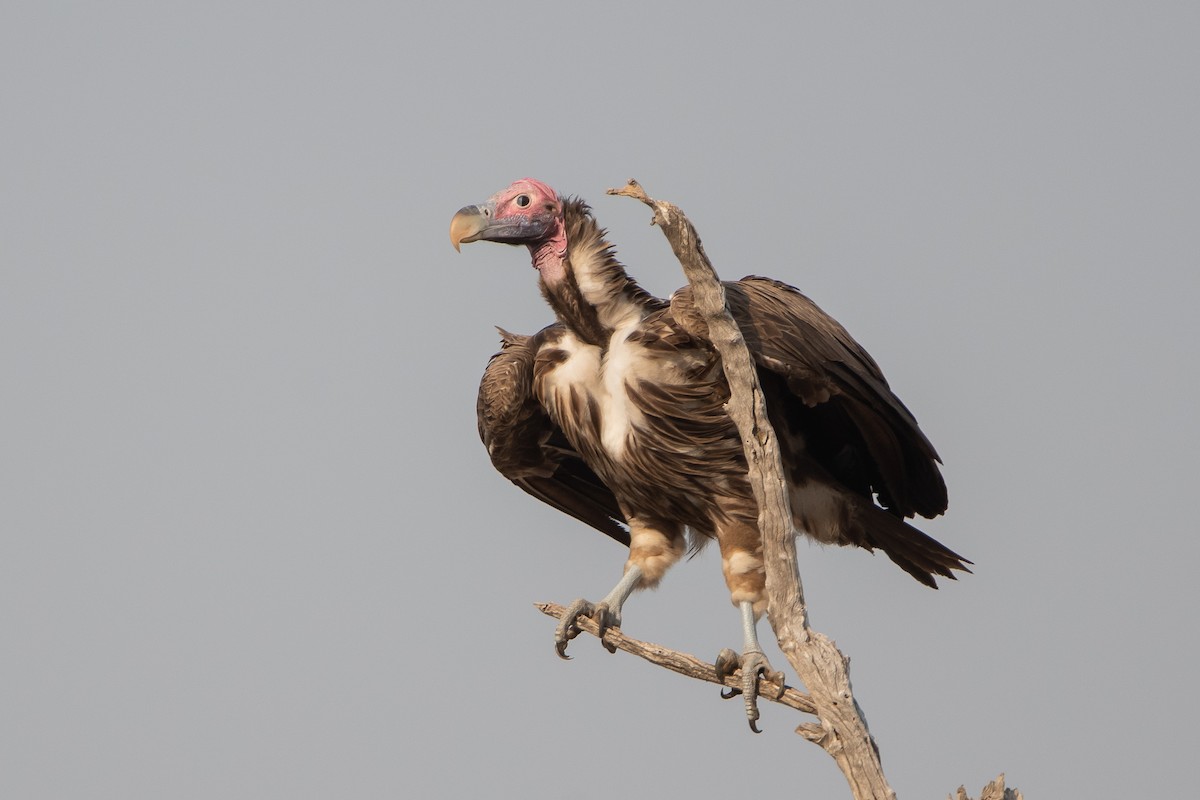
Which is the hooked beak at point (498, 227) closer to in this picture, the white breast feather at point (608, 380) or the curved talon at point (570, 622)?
the white breast feather at point (608, 380)

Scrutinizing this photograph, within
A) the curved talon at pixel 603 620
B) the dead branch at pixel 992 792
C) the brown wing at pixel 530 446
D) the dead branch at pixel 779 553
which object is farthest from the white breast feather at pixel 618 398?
the dead branch at pixel 992 792

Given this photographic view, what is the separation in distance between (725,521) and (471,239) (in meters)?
1.57

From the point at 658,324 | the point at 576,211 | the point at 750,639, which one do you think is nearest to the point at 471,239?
the point at 576,211

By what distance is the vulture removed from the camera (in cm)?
652

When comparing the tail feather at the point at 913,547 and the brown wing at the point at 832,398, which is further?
the tail feather at the point at 913,547

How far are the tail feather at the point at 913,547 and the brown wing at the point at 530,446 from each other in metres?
1.22

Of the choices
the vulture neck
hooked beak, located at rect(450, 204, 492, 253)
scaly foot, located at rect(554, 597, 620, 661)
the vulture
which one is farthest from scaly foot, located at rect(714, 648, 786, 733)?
hooked beak, located at rect(450, 204, 492, 253)

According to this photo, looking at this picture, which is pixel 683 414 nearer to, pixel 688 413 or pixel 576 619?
pixel 688 413

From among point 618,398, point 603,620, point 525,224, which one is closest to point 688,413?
point 618,398

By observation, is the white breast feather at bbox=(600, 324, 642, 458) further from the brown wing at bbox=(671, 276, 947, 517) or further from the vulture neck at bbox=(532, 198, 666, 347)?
the brown wing at bbox=(671, 276, 947, 517)

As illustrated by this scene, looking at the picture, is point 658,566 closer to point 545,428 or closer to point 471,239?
point 545,428

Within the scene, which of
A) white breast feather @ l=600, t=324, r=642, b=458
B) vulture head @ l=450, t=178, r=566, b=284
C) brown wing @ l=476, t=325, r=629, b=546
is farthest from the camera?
brown wing @ l=476, t=325, r=629, b=546

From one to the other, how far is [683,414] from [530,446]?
1153 millimetres

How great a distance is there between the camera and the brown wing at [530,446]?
7.26 m
